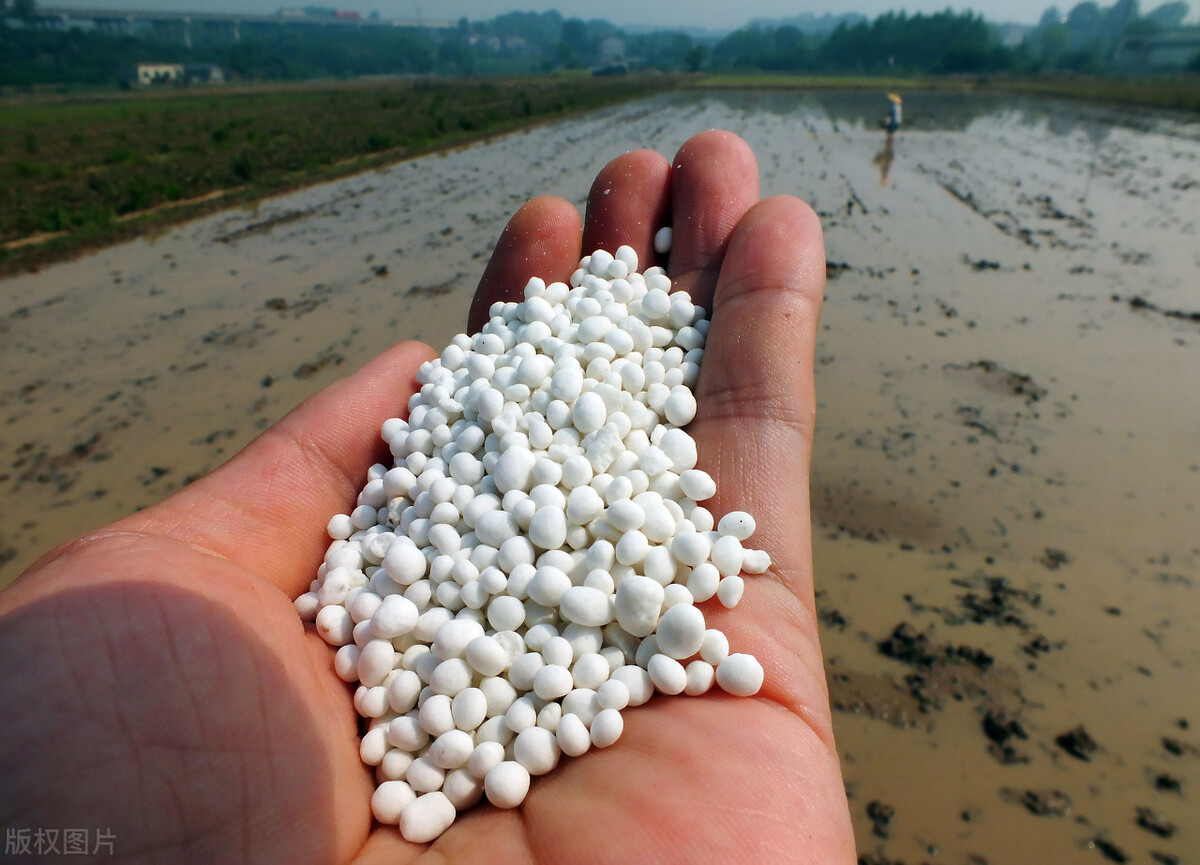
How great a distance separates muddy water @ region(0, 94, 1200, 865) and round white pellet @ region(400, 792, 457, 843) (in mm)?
1276

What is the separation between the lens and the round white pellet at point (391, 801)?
1265 mm

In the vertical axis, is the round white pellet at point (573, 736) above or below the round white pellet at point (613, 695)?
below

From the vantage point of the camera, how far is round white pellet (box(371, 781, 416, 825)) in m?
1.26

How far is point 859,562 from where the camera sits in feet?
8.93

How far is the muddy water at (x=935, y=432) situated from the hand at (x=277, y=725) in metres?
0.96

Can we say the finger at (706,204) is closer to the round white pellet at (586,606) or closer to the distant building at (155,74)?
the round white pellet at (586,606)

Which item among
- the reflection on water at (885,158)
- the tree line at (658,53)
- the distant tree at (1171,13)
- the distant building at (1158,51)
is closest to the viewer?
the reflection on water at (885,158)

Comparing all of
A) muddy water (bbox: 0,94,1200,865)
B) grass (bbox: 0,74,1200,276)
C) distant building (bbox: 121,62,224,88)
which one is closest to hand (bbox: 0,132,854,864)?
muddy water (bbox: 0,94,1200,865)

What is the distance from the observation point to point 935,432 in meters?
3.43

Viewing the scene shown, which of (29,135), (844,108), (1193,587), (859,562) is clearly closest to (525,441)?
(859,562)

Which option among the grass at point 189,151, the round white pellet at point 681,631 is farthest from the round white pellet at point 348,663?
the grass at point 189,151

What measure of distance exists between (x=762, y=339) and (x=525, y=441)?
2.30 ft

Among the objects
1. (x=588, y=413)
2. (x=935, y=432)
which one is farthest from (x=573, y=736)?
(x=935, y=432)

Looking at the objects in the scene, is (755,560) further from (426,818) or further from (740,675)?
(426,818)
